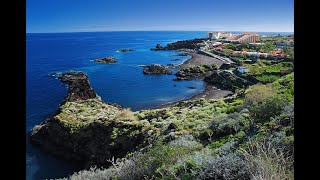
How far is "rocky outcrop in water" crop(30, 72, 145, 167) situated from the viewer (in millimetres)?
20781

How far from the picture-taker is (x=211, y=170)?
285 inches

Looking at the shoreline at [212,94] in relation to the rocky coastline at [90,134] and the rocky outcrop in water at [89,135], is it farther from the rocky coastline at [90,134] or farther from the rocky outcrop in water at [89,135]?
the rocky outcrop in water at [89,135]

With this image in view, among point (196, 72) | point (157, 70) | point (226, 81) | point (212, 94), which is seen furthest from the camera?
point (157, 70)

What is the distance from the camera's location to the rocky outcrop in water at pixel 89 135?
20.8 m

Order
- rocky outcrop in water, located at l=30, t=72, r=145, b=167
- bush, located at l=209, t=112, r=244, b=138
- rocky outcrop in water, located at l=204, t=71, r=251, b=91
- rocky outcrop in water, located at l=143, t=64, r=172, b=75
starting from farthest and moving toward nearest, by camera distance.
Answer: rocky outcrop in water, located at l=143, t=64, r=172, b=75 → rocky outcrop in water, located at l=204, t=71, r=251, b=91 → rocky outcrop in water, located at l=30, t=72, r=145, b=167 → bush, located at l=209, t=112, r=244, b=138

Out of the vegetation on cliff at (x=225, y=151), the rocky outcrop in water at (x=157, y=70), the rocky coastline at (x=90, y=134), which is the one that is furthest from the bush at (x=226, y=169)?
the rocky outcrop in water at (x=157, y=70)

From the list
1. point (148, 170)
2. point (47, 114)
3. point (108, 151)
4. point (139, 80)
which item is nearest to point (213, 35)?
point (139, 80)

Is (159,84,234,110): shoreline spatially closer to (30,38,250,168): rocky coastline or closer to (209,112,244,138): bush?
(30,38,250,168): rocky coastline

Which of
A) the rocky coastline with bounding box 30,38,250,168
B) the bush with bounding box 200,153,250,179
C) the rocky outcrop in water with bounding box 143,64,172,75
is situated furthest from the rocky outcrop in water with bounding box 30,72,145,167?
the rocky outcrop in water with bounding box 143,64,172,75

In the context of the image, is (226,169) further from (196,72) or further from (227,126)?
(196,72)

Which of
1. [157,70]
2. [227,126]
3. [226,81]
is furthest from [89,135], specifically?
[157,70]

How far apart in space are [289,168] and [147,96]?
135ft

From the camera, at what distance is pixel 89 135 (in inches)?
936
